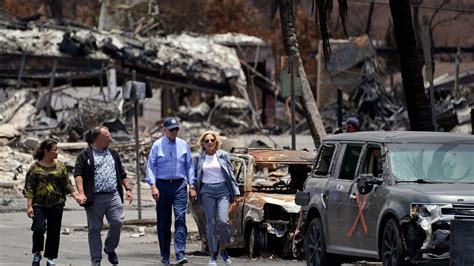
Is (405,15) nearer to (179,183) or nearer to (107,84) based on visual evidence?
(179,183)

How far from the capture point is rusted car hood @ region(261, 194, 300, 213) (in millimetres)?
19203

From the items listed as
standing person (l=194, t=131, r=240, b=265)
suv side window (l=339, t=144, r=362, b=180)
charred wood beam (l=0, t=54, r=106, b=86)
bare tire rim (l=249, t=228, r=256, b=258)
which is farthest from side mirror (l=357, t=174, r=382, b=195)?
charred wood beam (l=0, t=54, r=106, b=86)

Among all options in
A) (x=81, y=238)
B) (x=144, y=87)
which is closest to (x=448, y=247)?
(x=81, y=238)

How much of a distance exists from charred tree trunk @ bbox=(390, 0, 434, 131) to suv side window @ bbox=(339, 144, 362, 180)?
14.7 feet

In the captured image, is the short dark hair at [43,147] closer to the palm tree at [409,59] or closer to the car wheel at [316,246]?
the car wheel at [316,246]

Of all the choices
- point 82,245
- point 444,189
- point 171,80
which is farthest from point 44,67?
point 444,189

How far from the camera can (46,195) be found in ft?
55.2

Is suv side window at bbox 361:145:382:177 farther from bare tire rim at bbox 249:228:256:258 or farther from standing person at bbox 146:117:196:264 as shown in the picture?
bare tire rim at bbox 249:228:256:258

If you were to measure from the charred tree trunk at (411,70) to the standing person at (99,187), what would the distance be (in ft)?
18.3

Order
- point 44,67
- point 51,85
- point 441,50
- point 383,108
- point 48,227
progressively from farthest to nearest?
point 441,50 → point 383,108 → point 44,67 → point 51,85 → point 48,227

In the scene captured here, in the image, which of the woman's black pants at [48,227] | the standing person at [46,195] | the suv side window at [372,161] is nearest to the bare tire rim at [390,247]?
the suv side window at [372,161]

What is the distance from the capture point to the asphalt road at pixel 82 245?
19109mm

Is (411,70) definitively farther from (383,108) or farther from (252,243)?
(383,108)

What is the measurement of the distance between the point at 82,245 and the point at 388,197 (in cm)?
841
